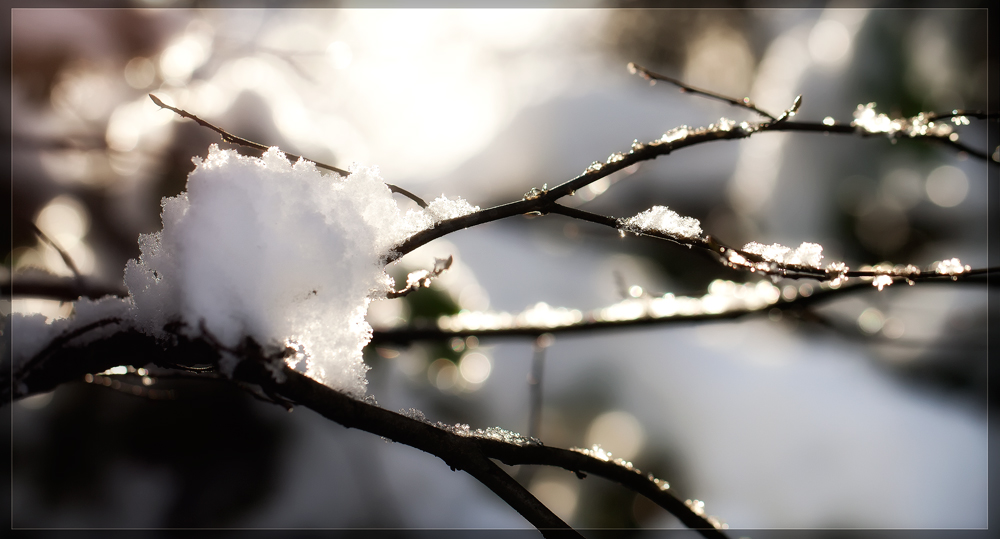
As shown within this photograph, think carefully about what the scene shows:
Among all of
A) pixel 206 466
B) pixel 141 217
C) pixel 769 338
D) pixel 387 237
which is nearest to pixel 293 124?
pixel 141 217

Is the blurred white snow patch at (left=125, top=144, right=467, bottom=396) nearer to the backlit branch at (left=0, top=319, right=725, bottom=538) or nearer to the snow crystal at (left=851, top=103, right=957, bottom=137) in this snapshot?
the backlit branch at (left=0, top=319, right=725, bottom=538)

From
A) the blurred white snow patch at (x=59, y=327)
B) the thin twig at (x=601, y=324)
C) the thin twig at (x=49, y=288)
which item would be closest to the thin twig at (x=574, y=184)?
the blurred white snow patch at (x=59, y=327)

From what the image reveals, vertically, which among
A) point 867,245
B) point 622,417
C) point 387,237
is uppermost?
point 867,245

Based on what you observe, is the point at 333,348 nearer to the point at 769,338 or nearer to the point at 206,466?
the point at 206,466

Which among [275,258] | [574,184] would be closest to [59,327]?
[275,258]

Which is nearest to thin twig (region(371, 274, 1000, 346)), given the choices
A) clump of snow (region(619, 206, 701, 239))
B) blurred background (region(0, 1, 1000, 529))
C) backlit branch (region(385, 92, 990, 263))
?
blurred background (region(0, 1, 1000, 529))
